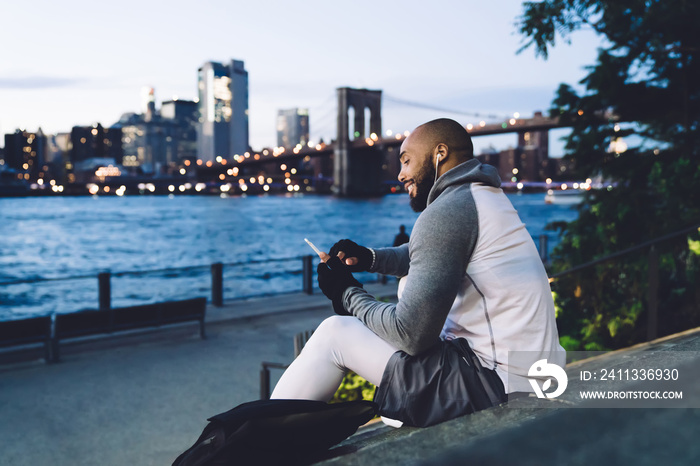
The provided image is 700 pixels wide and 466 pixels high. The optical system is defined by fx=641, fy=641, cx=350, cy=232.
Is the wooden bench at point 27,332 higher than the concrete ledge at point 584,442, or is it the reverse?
the concrete ledge at point 584,442

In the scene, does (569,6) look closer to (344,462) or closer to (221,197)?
(344,462)

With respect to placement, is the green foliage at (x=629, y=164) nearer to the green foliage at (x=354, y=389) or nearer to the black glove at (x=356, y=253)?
the green foliage at (x=354, y=389)

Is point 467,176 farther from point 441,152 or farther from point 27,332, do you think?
point 27,332

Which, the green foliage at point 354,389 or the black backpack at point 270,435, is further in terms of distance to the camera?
the green foliage at point 354,389

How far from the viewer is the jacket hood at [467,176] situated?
5.51ft

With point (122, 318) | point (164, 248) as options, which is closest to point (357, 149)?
point (164, 248)

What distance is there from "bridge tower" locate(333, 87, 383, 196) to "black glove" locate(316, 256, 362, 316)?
51062 millimetres

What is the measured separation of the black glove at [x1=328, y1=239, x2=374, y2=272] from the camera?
6.45 ft

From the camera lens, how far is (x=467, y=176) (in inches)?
65.7

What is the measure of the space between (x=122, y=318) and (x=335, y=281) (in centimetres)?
545

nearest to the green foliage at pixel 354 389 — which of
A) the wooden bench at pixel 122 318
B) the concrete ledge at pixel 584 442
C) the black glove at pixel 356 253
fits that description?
the black glove at pixel 356 253

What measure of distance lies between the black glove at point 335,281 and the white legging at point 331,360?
2.1 inches

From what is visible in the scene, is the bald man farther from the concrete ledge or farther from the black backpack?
the concrete ledge

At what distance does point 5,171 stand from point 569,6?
123213 mm
